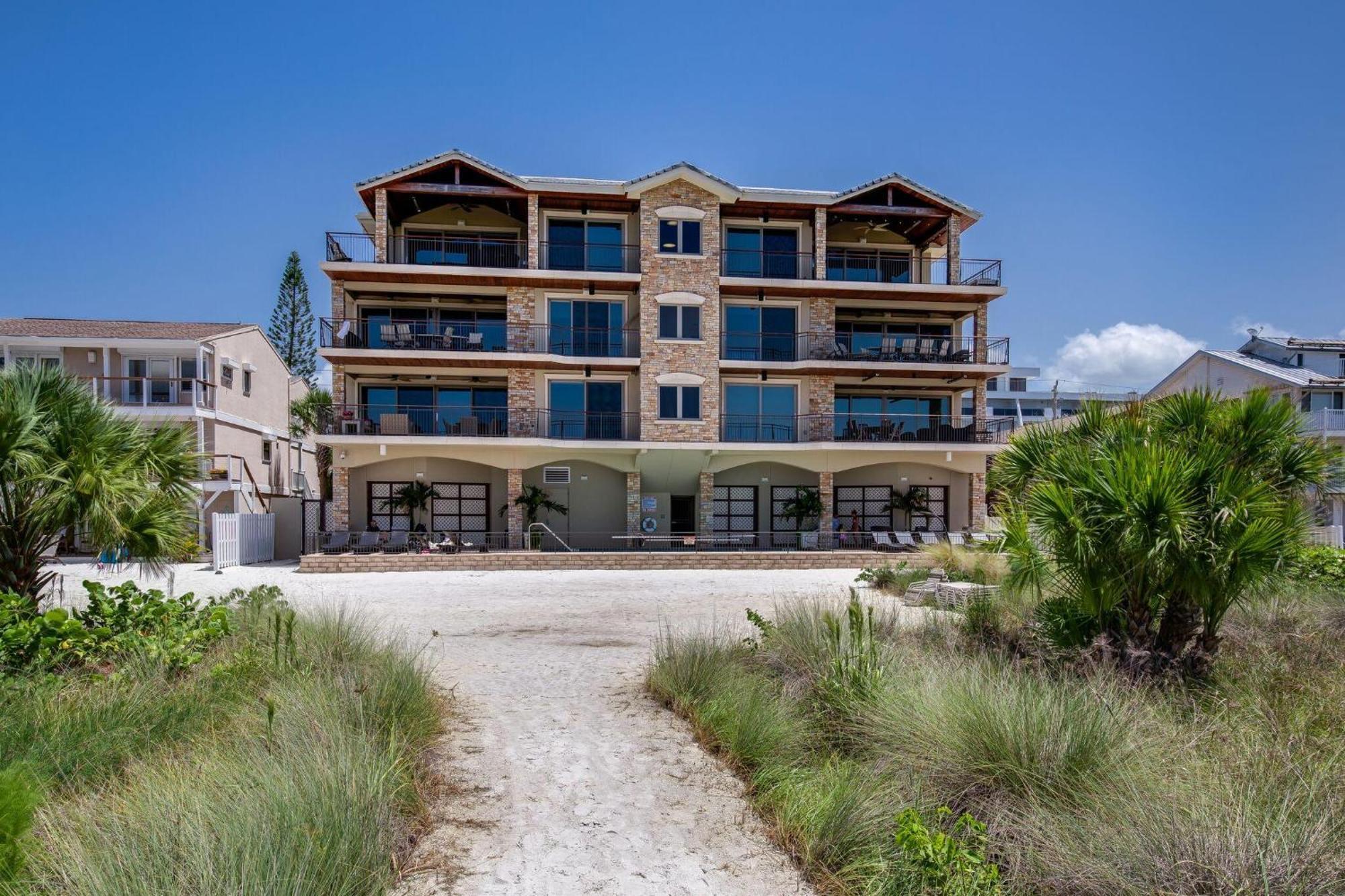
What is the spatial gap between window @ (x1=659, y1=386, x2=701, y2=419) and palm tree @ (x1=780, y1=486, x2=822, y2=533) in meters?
4.98

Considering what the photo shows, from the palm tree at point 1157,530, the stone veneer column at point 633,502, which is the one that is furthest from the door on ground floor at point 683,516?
the palm tree at point 1157,530

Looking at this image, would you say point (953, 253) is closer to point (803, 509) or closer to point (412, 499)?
point (803, 509)

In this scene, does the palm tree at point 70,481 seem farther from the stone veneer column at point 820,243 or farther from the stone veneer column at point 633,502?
the stone veneer column at point 820,243

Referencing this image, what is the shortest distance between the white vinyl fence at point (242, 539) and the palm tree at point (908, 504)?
2214 centimetres

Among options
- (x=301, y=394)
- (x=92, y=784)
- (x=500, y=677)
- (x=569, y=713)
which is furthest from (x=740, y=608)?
(x=301, y=394)

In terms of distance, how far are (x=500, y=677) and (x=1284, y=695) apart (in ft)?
25.0

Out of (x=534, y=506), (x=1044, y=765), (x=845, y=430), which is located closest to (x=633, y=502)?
(x=534, y=506)

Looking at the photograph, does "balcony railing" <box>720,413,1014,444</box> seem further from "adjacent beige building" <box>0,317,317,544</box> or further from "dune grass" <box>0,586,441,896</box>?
"dune grass" <box>0,586,441,896</box>

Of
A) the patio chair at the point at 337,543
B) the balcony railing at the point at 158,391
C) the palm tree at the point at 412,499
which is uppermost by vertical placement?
the balcony railing at the point at 158,391

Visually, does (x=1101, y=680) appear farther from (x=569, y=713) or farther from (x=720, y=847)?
(x=569, y=713)

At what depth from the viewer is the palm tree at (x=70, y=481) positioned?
695 cm

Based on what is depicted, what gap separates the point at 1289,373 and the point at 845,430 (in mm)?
24298

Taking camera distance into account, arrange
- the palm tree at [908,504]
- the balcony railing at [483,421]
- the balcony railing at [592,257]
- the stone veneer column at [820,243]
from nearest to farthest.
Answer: the balcony railing at [483,421] < the balcony railing at [592,257] < the stone veneer column at [820,243] < the palm tree at [908,504]

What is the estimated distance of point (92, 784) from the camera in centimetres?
447
